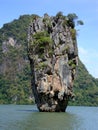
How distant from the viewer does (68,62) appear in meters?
38.9

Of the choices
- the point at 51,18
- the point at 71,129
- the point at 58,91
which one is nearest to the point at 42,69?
the point at 58,91

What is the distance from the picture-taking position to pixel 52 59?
126ft

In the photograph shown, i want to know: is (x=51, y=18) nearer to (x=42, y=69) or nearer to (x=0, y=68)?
(x=42, y=69)

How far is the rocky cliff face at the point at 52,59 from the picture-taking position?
3725 centimetres

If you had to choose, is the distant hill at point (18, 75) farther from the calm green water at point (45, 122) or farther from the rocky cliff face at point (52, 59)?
the calm green water at point (45, 122)

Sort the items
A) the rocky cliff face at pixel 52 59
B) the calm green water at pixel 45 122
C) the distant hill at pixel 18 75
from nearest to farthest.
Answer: the calm green water at pixel 45 122 < the rocky cliff face at pixel 52 59 < the distant hill at pixel 18 75

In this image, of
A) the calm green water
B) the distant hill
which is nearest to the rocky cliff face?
the calm green water

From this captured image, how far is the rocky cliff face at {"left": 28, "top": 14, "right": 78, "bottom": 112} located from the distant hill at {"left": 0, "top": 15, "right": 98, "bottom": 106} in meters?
54.6

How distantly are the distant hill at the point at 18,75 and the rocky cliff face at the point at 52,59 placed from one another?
2150 inches

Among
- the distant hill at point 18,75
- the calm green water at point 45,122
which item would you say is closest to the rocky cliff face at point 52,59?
the calm green water at point 45,122

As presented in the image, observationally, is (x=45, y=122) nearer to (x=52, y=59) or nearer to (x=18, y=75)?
(x=52, y=59)

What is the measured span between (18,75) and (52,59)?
A: 225 ft

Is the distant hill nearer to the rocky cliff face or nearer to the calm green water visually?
the rocky cliff face

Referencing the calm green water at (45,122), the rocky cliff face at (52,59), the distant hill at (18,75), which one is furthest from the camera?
the distant hill at (18,75)
